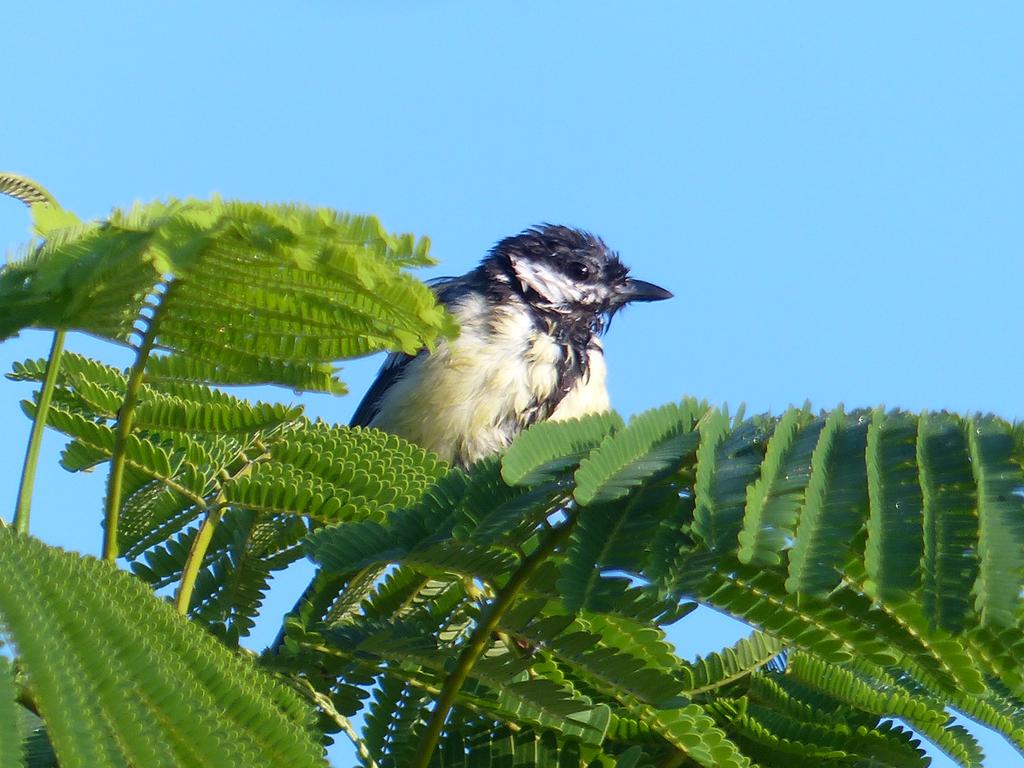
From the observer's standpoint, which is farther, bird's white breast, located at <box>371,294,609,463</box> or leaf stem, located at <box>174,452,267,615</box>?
bird's white breast, located at <box>371,294,609,463</box>

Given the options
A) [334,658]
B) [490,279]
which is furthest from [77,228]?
[490,279]

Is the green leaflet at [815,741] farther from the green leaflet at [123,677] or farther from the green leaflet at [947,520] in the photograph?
the green leaflet at [123,677]

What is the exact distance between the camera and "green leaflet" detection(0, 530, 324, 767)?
1688 mm

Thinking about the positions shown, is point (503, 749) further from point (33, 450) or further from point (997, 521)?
point (997, 521)

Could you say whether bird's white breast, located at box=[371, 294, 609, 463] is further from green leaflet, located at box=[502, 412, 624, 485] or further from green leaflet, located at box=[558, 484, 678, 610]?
green leaflet, located at box=[558, 484, 678, 610]

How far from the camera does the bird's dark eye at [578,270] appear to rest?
8.36m

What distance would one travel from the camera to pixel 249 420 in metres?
3.38

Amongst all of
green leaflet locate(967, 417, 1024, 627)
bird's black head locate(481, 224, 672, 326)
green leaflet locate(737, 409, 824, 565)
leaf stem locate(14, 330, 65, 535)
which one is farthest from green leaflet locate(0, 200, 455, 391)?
bird's black head locate(481, 224, 672, 326)

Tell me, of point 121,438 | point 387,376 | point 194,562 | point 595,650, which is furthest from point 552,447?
point 387,376

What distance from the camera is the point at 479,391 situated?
274 inches

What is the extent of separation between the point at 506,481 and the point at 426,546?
A: 0.32m

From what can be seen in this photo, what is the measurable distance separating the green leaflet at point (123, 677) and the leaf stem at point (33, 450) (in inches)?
19.4

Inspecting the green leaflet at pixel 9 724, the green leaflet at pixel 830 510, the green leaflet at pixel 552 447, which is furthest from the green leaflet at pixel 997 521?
the green leaflet at pixel 9 724

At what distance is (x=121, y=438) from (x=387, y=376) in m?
4.99
